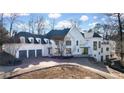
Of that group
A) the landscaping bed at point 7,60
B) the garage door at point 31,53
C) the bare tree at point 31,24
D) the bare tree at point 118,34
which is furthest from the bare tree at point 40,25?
the bare tree at point 118,34

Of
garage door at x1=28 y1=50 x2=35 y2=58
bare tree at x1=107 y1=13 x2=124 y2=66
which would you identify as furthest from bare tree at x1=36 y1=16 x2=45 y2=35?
bare tree at x1=107 y1=13 x2=124 y2=66

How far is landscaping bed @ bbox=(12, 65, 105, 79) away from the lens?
295 centimetres

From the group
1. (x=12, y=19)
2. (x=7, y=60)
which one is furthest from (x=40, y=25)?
(x=7, y=60)

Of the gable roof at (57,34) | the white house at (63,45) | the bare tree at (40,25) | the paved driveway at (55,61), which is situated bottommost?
the paved driveway at (55,61)

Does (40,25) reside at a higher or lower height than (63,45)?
higher

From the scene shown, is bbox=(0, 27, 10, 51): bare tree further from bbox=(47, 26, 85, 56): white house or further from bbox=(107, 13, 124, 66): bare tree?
bbox=(107, 13, 124, 66): bare tree

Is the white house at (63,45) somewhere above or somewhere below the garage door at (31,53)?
above

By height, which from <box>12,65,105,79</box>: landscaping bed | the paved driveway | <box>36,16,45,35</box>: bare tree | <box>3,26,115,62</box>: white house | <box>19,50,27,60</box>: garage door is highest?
<box>36,16,45,35</box>: bare tree

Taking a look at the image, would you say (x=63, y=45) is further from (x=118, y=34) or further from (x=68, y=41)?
(x=118, y=34)

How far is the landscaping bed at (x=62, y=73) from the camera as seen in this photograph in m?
2.95

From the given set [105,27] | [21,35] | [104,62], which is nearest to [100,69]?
[104,62]

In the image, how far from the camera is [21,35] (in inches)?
116

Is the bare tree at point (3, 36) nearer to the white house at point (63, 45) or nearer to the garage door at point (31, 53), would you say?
the white house at point (63, 45)

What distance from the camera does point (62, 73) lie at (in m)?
2.96
